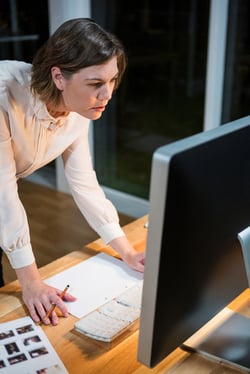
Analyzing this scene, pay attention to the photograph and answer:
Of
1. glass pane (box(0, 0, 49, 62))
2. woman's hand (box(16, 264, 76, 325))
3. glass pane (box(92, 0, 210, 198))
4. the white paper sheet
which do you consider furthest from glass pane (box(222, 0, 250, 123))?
woman's hand (box(16, 264, 76, 325))

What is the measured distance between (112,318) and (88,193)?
442mm

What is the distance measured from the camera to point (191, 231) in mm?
865

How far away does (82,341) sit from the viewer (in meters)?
1.15

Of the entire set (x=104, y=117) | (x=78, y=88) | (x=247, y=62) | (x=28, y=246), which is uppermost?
(x=78, y=88)

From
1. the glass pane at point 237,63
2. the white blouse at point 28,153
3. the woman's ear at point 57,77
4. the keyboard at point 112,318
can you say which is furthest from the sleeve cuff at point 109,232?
the glass pane at point 237,63

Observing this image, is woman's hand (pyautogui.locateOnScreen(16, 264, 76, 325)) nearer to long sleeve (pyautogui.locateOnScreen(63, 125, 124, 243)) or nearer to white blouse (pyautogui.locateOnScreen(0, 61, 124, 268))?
white blouse (pyautogui.locateOnScreen(0, 61, 124, 268))

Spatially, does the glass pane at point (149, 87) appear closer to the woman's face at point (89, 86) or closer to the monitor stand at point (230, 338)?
the woman's face at point (89, 86)

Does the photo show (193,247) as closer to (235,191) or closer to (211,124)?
(235,191)

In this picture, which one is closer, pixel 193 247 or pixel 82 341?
pixel 193 247

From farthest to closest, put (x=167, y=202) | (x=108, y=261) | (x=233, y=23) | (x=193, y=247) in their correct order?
1. (x=233, y=23)
2. (x=108, y=261)
3. (x=193, y=247)
4. (x=167, y=202)

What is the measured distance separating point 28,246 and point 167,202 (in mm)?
618

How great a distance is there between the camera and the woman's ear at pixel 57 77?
1247 mm

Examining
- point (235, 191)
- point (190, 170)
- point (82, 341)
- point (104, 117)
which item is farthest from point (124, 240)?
point (104, 117)

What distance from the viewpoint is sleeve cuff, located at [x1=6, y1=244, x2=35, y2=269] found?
4.23 feet
